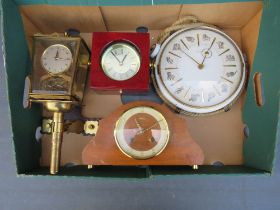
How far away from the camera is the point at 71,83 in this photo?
0.97m

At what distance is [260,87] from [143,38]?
372 mm

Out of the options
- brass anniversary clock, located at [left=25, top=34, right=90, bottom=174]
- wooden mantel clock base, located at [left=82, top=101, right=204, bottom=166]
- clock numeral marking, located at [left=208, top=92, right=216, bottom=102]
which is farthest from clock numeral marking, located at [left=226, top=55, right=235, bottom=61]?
brass anniversary clock, located at [left=25, top=34, right=90, bottom=174]

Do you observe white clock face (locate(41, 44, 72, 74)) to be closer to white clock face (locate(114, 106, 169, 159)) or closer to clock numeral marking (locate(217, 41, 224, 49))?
white clock face (locate(114, 106, 169, 159))

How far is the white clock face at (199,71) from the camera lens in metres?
1.06

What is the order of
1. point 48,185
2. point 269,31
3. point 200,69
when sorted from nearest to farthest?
point 269,31 < point 200,69 < point 48,185

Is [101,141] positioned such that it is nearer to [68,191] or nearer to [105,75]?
[105,75]

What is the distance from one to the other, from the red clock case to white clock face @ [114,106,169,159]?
0.26 ft

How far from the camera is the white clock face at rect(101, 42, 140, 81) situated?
984 millimetres

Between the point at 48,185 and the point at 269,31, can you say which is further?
the point at 48,185

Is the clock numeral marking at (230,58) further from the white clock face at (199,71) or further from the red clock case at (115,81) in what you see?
the red clock case at (115,81)

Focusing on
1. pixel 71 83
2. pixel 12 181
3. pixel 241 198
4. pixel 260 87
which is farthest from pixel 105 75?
pixel 241 198

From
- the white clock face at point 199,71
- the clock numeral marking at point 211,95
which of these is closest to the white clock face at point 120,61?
the white clock face at point 199,71

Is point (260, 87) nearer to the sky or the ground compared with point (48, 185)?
nearer to the sky

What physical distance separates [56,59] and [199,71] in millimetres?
433
